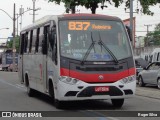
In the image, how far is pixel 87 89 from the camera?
43.0ft

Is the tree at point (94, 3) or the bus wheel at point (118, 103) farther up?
the tree at point (94, 3)

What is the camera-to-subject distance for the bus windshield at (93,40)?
13.5 m

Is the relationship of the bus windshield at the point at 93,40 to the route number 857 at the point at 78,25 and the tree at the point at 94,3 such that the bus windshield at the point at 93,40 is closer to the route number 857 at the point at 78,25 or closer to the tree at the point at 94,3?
the route number 857 at the point at 78,25

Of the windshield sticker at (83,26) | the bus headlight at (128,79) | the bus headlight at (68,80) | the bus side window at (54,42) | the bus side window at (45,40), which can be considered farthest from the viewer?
the bus side window at (45,40)

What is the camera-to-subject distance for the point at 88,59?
1336 cm

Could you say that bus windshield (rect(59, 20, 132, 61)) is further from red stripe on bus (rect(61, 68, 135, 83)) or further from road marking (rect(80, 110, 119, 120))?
road marking (rect(80, 110, 119, 120))

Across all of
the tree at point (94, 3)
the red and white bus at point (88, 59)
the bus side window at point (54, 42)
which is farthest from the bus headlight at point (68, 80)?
the tree at point (94, 3)

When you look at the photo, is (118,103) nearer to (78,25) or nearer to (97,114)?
(97,114)

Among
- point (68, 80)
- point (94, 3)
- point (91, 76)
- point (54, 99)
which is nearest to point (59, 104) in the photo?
point (54, 99)

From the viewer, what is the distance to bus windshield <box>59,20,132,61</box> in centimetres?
1350

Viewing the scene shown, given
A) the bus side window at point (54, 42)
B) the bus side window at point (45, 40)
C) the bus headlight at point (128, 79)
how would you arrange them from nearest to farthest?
the bus headlight at point (128, 79) < the bus side window at point (54, 42) < the bus side window at point (45, 40)

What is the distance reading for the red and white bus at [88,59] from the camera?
1316 centimetres

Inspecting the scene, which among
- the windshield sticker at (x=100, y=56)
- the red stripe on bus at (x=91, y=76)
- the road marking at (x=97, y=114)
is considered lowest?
the road marking at (x=97, y=114)

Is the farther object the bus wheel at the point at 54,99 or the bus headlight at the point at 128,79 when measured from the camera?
the bus wheel at the point at 54,99
